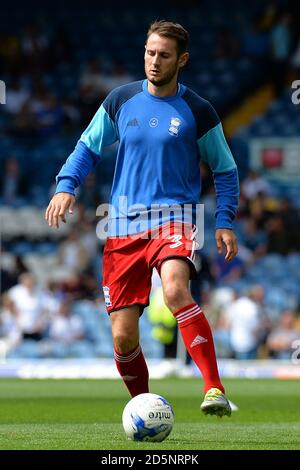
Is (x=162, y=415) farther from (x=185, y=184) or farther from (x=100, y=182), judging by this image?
(x=100, y=182)

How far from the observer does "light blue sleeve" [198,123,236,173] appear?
7672 mm

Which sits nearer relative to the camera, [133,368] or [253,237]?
[133,368]

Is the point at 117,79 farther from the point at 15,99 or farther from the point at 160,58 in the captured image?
the point at 160,58

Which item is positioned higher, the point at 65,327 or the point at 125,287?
the point at 125,287

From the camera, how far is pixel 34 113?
976 inches

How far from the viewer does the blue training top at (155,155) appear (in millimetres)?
7535

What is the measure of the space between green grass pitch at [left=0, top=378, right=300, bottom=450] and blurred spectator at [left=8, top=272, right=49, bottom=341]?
301cm

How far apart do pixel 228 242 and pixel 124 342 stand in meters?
0.91

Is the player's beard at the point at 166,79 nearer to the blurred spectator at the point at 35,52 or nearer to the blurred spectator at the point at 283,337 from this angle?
the blurred spectator at the point at 283,337

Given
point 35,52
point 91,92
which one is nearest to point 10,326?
point 91,92

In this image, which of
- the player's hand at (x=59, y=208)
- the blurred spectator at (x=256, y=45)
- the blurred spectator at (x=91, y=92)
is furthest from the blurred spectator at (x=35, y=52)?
the player's hand at (x=59, y=208)

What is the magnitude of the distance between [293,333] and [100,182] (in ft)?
18.1

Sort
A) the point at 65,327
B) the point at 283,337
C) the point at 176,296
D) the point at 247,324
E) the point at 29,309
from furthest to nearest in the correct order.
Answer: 1. the point at 65,327
2. the point at 29,309
3. the point at 283,337
4. the point at 247,324
5. the point at 176,296

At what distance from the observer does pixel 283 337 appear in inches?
774
